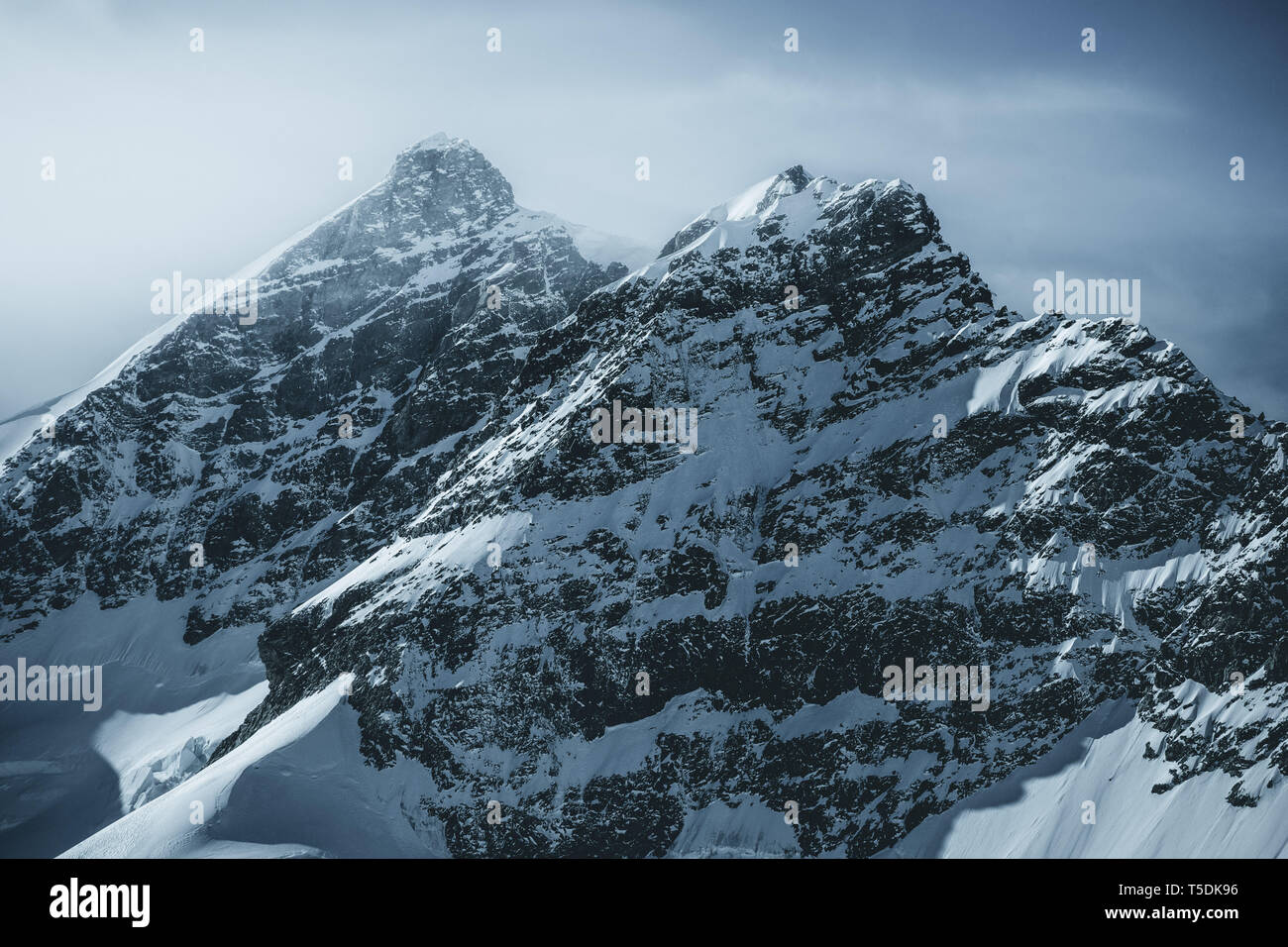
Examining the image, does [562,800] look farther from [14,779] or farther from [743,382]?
[14,779]

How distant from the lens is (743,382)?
182 m

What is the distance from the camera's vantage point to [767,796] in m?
146

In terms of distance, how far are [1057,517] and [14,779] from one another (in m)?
161

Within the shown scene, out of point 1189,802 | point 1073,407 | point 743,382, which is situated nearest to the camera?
point 1189,802

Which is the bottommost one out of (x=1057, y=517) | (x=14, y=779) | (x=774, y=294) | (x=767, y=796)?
(x=14, y=779)
